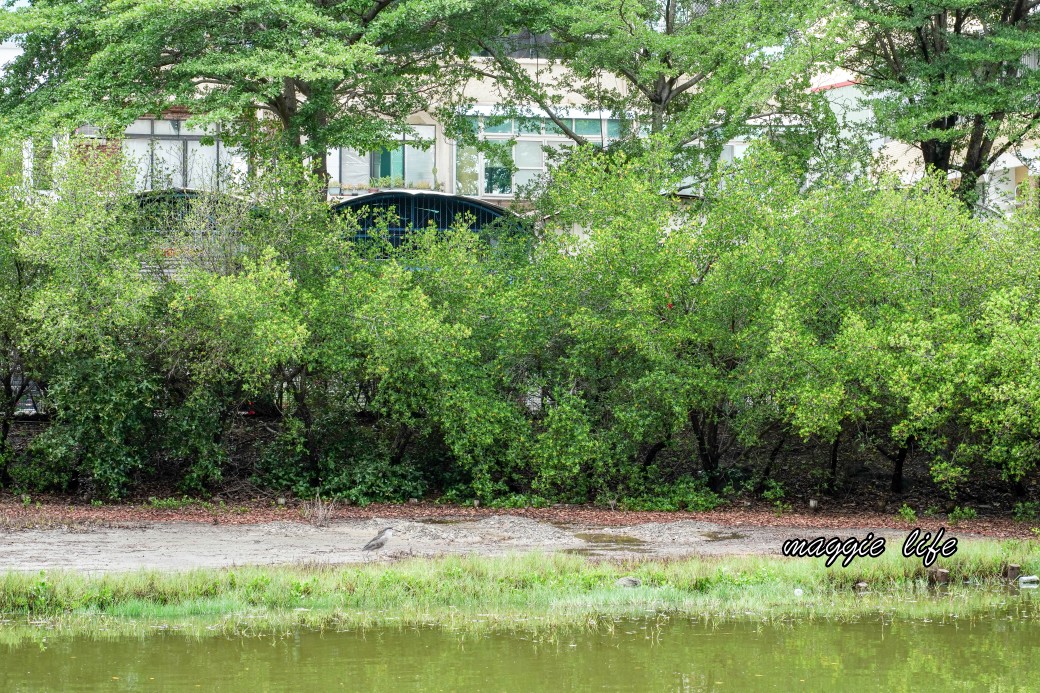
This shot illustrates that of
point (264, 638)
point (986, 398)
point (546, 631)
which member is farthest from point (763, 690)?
point (986, 398)

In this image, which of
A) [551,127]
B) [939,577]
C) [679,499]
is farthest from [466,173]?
[939,577]

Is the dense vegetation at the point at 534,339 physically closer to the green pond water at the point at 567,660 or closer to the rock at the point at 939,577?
the rock at the point at 939,577

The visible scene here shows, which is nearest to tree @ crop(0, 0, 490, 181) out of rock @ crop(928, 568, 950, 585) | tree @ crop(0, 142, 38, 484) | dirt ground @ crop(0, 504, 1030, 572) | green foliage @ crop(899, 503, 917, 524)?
tree @ crop(0, 142, 38, 484)

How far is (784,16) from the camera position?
24.6 metres

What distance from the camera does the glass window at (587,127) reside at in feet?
127

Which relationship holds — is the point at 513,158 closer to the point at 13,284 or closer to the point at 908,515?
the point at 13,284

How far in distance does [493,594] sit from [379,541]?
11.7ft

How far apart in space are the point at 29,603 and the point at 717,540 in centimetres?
955

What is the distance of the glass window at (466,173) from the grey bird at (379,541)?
24.4 m

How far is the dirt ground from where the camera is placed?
50.9 ft

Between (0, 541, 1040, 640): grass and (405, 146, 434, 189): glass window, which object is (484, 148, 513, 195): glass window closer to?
(405, 146, 434, 189): glass window

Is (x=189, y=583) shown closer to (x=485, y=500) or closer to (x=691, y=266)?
(x=485, y=500)

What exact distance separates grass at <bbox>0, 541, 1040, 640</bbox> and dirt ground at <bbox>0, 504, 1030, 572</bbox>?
129 cm

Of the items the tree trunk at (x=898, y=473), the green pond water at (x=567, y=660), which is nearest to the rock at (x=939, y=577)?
the green pond water at (x=567, y=660)
